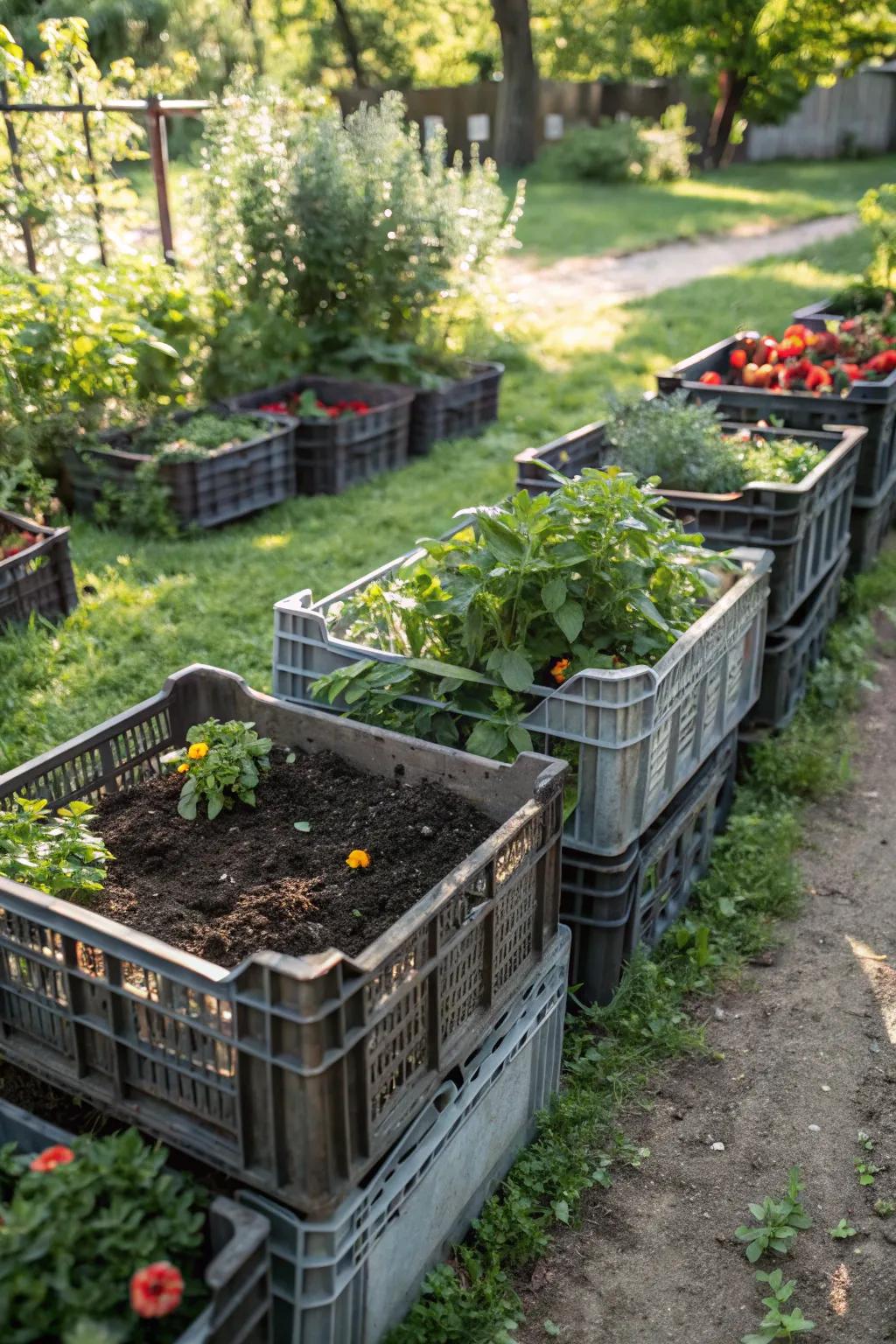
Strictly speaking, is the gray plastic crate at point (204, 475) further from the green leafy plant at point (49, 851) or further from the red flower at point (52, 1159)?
the red flower at point (52, 1159)

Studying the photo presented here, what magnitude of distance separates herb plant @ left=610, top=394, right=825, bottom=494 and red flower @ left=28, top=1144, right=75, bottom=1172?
11.8 ft

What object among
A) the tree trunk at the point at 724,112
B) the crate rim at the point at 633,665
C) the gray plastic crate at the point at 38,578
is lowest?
the gray plastic crate at the point at 38,578

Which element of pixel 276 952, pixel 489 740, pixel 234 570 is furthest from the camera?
pixel 234 570

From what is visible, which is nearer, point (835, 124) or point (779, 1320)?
point (779, 1320)

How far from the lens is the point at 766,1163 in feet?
11.2

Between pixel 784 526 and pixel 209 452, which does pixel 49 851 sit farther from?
pixel 209 452

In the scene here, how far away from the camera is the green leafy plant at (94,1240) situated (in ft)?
6.93

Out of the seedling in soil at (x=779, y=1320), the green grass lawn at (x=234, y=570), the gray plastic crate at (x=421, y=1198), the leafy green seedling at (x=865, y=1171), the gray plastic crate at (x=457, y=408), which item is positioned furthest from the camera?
the gray plastic crate at (x=457, y=408)

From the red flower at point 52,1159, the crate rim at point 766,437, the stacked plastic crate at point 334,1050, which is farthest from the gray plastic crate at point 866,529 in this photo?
the red flower at point 52,1159

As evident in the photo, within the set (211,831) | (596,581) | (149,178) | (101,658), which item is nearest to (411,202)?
(101,658)

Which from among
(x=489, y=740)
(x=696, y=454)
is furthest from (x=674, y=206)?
(x=489, y=740)

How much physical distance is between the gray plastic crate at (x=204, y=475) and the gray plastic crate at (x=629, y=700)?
2898mm

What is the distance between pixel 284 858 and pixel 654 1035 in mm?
1296

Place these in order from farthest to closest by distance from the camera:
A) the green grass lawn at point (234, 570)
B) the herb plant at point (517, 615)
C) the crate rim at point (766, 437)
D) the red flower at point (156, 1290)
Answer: the green grass lawn at point (234, 570), the crate rim at point (766, 437), the herb plant at point (517, 615), the red flower at point (156, 1290)
